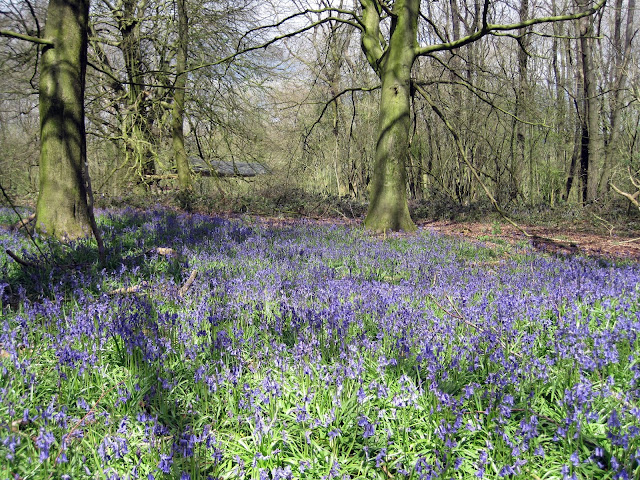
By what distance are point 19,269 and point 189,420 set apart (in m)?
3.86

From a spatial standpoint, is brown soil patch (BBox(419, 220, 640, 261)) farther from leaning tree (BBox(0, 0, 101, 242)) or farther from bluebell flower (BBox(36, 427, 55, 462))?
leaning tree (BBox(0, 0, 101, 242))

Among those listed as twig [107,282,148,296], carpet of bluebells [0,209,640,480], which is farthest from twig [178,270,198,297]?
twig [107,282,148,296]

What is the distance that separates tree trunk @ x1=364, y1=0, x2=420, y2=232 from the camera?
9.79m

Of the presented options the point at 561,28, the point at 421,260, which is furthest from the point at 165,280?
the point at 561,28

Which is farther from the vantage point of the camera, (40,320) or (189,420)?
(40,320)

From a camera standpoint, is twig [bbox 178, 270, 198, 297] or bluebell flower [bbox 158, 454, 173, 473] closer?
bluebell flower [bbox 158, 454, 173, 473]

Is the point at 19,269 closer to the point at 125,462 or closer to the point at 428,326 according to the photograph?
the point at 125,462

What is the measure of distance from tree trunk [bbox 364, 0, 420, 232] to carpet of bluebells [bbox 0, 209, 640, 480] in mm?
5025

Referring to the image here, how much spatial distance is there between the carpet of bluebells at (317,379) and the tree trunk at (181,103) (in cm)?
1113

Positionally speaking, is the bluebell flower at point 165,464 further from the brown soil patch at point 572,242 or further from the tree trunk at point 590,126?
the tree trunk at point 590,126

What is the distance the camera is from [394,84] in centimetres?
983

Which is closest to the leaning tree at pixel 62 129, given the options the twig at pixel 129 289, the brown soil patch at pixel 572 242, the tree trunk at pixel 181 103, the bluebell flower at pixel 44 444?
the twig at pixel 129 289

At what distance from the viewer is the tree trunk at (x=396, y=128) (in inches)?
385

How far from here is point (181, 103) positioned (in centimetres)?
1480
